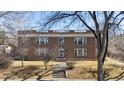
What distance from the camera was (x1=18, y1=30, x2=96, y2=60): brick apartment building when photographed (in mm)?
5043

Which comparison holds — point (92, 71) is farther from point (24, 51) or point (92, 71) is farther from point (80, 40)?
point (24, 51)

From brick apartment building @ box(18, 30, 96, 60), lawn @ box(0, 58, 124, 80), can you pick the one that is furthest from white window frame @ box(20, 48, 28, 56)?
lawn @ box(0, 58, 124, 80)

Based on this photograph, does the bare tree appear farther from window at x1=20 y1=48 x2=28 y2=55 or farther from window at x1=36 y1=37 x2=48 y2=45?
window at x1=20 y1=48 x2=28 y2=55

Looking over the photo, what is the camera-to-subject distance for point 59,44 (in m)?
5.08

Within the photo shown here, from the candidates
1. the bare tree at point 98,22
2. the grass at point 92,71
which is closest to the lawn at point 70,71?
the grass at point 92,71

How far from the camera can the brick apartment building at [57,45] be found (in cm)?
504

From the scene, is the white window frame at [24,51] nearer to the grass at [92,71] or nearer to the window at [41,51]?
the window at [41,51]

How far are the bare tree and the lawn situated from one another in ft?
0.33

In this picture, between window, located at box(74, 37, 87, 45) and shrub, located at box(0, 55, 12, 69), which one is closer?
window, located at box(74, 37, 87, 45)

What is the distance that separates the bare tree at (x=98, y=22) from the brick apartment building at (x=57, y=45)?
82 millimetres
